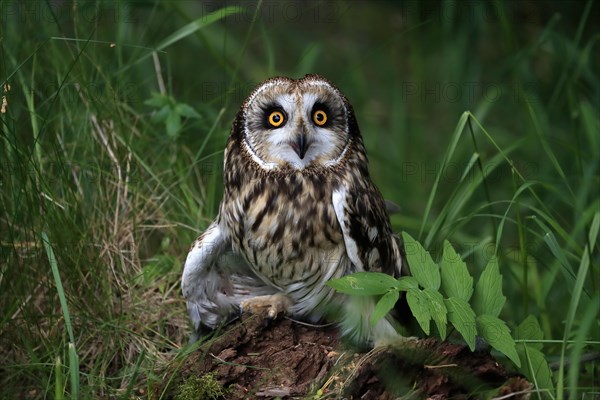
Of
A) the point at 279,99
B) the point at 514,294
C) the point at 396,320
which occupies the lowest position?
the point at 514,294

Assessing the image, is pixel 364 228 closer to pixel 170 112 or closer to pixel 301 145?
pixel 301 145

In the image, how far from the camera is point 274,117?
3484 mm

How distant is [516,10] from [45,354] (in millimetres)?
4816

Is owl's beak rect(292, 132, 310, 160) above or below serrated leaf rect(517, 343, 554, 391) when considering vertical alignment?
above

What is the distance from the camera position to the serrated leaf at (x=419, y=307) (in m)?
3.06

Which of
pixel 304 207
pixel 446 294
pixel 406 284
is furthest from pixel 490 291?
pixel 304 207

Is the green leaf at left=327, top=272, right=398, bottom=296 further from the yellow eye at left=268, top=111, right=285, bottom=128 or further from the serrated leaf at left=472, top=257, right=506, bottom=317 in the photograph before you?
the yellow eye at left=268, top=111, right=285, bottom=128

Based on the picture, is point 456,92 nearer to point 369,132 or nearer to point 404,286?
point 369,132

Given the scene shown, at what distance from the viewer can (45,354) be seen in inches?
139

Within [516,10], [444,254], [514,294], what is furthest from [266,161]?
[516,10]

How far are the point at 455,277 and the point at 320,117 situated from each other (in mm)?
801

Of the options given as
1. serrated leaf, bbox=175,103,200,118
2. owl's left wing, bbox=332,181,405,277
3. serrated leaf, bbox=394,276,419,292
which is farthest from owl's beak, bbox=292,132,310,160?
serrated leaf, bbox=175,103,200,118

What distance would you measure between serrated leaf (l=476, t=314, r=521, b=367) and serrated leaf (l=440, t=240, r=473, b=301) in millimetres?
111

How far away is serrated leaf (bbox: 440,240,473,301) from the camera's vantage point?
10.7ft
